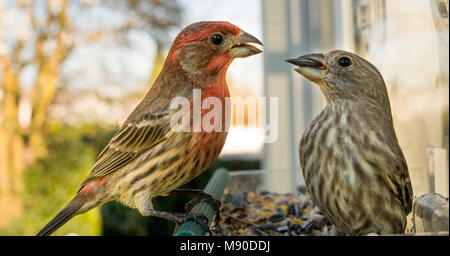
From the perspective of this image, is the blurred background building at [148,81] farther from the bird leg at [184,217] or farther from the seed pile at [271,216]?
the bird leg at [184,217]

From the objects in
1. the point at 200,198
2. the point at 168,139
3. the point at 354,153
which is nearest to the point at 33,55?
the point at 200,198

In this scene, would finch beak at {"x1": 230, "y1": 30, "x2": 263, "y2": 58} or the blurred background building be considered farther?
the blurred background building

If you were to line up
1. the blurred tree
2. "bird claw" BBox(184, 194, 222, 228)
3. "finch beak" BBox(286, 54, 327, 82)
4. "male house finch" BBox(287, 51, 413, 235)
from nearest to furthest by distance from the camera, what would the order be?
1. "male house finch" BBox(287, 51, 413, 235)
2. "finch beak" BBox(286, 54, 327, 82)
3. "bird claw" BBox(184, 194, 222, 228)
4. the blurred tree

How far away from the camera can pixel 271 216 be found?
1.69 metres

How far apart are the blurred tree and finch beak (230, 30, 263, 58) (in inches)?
152

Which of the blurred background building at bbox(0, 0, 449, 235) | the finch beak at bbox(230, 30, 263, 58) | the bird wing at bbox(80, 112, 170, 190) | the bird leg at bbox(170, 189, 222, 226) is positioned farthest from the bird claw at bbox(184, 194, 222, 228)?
the finch beak at bbox(230, 30, 263, 58)

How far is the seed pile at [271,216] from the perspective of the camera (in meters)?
1.56

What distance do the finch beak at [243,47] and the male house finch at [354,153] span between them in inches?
5.3

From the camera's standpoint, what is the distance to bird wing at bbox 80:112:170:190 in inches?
51.6

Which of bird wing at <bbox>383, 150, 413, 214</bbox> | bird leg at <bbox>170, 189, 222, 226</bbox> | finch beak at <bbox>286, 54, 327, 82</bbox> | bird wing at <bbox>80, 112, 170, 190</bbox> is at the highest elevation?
finch beak at <bbox>286, 54, 327, 82</bbox>

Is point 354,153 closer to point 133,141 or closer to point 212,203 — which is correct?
point 212,203

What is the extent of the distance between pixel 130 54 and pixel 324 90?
13.5 feet

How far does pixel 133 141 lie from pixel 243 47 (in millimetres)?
432

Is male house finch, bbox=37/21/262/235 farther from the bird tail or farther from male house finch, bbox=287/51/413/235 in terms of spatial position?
male house finch, bbox=287/51/413/235
